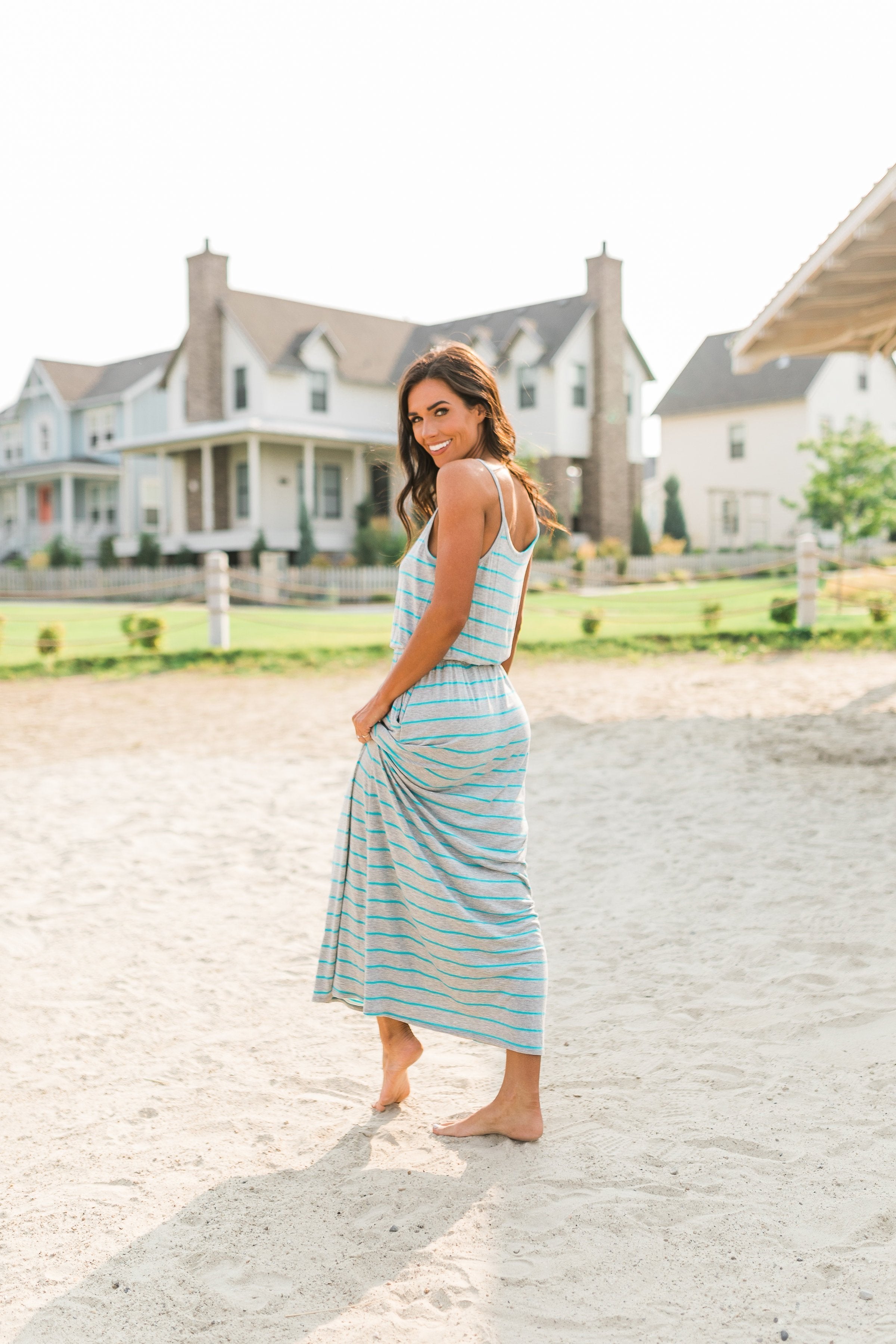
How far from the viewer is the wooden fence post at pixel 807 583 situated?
15.8 metres

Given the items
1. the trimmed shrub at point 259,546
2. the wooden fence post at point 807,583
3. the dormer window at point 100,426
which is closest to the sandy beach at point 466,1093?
the wooden fence post at point 807,583

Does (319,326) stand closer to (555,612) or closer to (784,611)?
(555,612)

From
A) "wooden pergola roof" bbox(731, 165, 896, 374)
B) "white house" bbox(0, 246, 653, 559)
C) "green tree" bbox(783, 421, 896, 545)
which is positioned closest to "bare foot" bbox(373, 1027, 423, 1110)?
"wooden pergola roof" bbox(731, 165, 896, 374)

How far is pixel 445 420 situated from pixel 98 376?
45.3 metres

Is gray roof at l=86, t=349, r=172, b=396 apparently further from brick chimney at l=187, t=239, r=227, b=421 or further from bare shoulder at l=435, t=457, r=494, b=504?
bare shoulder at l=435, t=457, r=494, b=504

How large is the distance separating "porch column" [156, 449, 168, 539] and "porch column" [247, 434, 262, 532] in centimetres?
332

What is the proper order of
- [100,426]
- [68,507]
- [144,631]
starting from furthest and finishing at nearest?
1. [100,426]
2. [68,507]
3. [144,631]

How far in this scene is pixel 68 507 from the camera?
132ft

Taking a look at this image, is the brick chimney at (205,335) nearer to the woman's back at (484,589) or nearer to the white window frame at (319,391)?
the white window frame at (319,391)

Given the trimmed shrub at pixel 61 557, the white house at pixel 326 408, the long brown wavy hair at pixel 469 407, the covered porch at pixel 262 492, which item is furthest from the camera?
the white house at pixel 326 408

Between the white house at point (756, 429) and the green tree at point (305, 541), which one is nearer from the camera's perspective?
the green tree at point (305, 541)

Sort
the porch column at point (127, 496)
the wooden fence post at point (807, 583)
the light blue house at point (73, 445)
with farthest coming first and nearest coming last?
1. the light blue house at point (73, 445)
2. the porch column at point (127, 496)
3. the wooden fence post at point (807, 583)

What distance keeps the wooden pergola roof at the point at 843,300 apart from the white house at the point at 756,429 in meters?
25.2

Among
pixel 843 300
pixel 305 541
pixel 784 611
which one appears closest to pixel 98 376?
pixel 305 541
